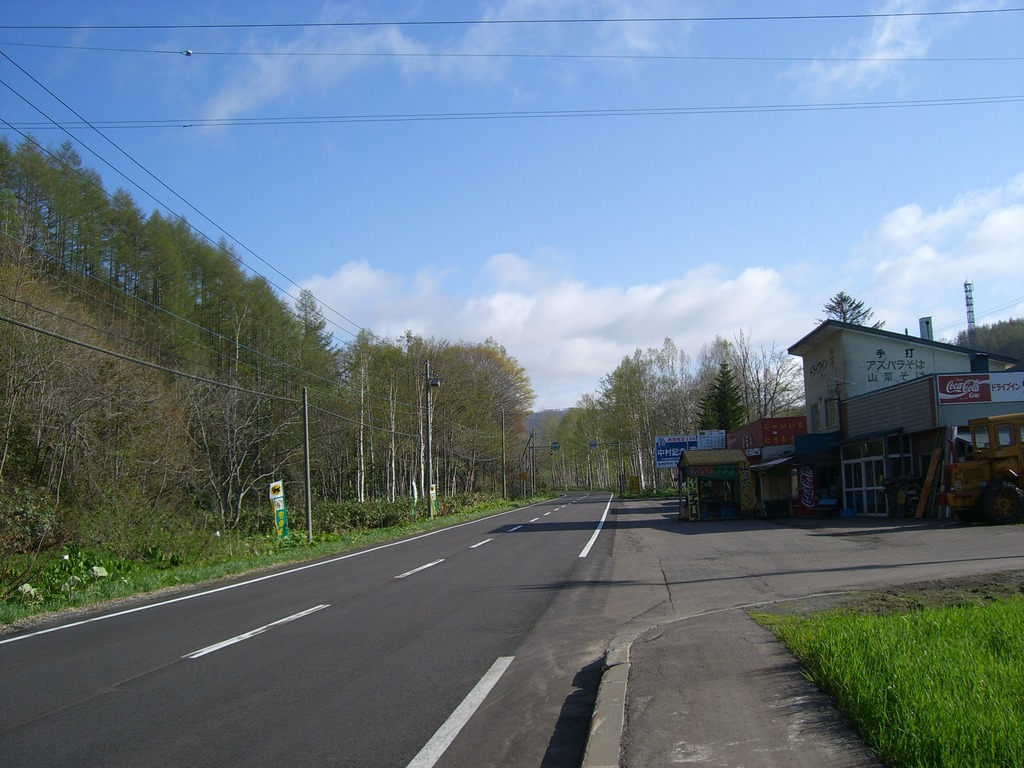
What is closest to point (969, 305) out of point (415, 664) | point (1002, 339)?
point (1002, 339)

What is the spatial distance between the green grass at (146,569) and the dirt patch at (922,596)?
12.2 metres

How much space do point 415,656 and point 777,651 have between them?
366cm

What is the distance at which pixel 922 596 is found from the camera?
952 centimetres

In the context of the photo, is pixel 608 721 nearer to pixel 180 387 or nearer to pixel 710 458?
pixel 710 458

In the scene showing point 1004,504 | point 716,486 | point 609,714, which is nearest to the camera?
point 609,714

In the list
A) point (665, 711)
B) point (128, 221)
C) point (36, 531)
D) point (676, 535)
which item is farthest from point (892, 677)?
point (128, 221)

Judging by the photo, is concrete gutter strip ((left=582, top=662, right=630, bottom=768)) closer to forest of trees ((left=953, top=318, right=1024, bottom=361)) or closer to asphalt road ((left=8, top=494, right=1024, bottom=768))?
asphalt road ((left=8, top=494, right=1024, bottom=768))

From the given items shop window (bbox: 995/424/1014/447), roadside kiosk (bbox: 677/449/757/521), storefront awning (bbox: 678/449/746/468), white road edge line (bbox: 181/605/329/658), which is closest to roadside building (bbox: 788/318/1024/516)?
shop window (bbox: 995/424/1014/447)

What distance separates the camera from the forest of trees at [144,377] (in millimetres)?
26406

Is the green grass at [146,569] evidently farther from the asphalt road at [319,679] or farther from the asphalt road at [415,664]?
the asphalt road at [319,679]

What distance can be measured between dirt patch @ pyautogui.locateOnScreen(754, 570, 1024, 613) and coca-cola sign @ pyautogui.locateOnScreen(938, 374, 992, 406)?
628 inches

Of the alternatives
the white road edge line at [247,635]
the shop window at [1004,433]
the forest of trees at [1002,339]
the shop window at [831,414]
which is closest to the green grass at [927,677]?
the white road edge line at [247,635]

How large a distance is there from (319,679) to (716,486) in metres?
30.9

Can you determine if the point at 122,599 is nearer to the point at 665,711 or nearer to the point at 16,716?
the point at 16,716
